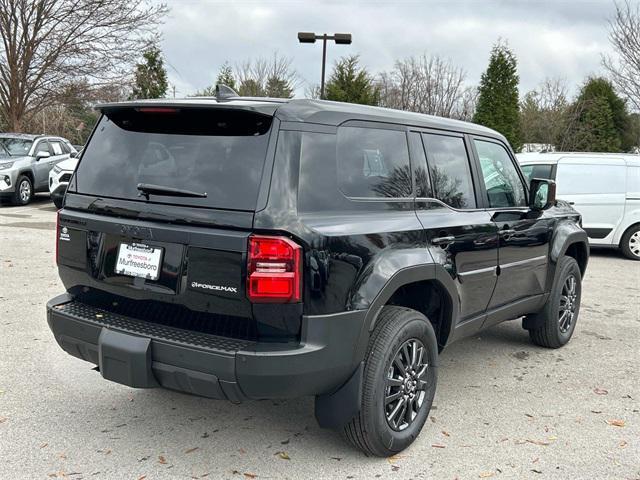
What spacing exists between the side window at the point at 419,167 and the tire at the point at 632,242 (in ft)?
27.2

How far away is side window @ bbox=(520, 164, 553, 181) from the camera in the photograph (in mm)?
10440

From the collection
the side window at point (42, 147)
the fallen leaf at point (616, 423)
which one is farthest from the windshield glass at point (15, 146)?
the fallen leaf at point (616, 423)

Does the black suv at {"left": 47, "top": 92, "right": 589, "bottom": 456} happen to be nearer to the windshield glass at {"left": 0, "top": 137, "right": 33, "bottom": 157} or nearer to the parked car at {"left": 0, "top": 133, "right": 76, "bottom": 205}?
the parked car at {"left": 0, "top": 133, "right": 76, "bottom": 205}

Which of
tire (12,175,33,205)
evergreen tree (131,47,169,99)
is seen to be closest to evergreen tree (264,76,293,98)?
evergreen tree (131,47,169,99)

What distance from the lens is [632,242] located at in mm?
10422

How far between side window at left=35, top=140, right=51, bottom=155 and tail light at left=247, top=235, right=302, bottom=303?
13.8m

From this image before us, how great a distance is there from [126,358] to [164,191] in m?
0.80

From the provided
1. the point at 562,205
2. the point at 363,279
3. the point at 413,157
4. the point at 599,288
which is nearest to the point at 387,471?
the point at 363,279

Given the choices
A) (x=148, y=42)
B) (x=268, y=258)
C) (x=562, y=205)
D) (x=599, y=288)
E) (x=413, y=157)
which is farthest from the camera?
(x=148, y=42)

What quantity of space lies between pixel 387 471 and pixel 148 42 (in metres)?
18.9

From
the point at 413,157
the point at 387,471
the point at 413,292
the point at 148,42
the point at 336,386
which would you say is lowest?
the point at 387,471

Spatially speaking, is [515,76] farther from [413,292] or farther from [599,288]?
[413,292]

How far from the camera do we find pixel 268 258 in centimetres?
261

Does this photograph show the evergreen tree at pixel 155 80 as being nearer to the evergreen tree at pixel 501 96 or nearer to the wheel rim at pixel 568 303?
the evergreen tree at pixel 501 96
